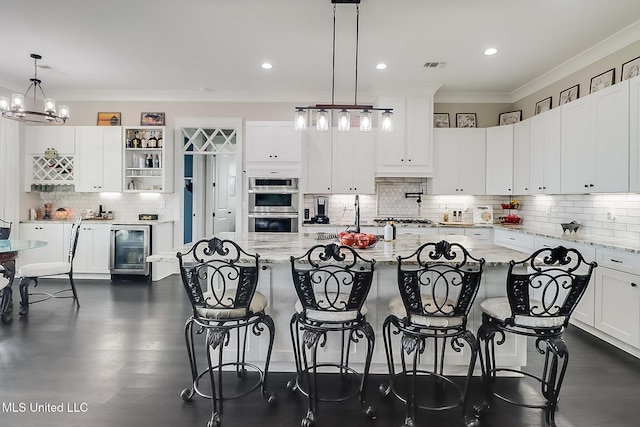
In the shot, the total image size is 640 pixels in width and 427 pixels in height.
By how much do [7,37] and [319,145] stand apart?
3.78 metres

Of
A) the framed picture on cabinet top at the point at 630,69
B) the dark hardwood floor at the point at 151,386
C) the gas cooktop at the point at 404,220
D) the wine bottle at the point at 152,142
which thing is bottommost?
the dark hardwood floor at the point at 151,386

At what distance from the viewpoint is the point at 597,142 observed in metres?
3.64

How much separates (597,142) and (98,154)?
21.7 ft

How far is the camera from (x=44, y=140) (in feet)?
18.6

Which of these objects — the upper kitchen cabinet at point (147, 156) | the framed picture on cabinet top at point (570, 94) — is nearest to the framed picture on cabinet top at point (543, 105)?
the framed picture on cabinet top at point (570, 94)

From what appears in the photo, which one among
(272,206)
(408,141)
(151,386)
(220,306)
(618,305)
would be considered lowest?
(151,386)

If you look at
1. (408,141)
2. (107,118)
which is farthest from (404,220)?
(107,118)

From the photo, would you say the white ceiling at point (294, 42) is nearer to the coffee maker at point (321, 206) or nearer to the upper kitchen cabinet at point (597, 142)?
the upper kitchen cabinet at point (597, 142)

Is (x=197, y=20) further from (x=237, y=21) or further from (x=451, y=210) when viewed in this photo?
(x=451, y=210)

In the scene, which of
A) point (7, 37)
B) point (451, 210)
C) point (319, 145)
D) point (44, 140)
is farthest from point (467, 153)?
point (44, 140)

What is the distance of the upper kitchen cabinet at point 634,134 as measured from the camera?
10.4 ft

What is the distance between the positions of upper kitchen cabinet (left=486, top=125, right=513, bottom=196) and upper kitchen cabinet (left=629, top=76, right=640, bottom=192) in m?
2.02

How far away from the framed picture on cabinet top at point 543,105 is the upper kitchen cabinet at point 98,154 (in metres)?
6.23

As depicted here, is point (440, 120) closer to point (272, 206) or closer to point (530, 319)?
point (272, 206)
